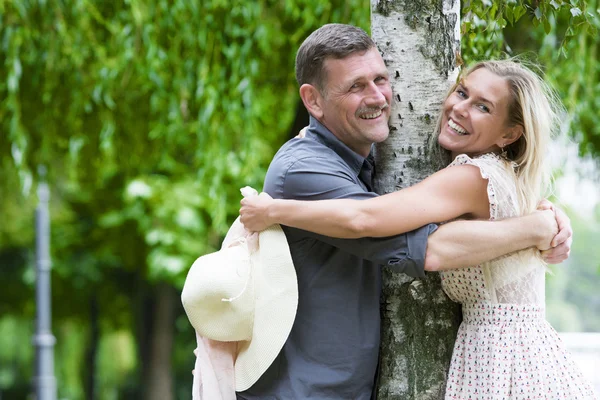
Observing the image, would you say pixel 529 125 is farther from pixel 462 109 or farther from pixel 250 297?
pixel 250 297

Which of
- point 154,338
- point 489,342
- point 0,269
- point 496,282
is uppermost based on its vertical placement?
point 0,269

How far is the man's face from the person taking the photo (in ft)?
8.16

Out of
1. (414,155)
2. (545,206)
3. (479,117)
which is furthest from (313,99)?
(545,206)

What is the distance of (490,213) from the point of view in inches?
92.7

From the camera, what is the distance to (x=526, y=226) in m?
2.33

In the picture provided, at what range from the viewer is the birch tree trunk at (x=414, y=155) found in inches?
99.3

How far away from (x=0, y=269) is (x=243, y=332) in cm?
1319

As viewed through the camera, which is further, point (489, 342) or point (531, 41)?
point (531, 41)

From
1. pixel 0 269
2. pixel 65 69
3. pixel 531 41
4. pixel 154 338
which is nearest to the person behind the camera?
pixel 65 69

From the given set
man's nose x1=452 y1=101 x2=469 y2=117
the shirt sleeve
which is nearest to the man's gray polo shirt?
the shirt sleeve

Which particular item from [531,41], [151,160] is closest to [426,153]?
→ [531,41]

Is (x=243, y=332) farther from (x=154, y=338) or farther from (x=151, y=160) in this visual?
(x=154, y=338)

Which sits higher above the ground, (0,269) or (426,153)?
(0,269)

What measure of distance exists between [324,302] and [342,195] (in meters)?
0.30
